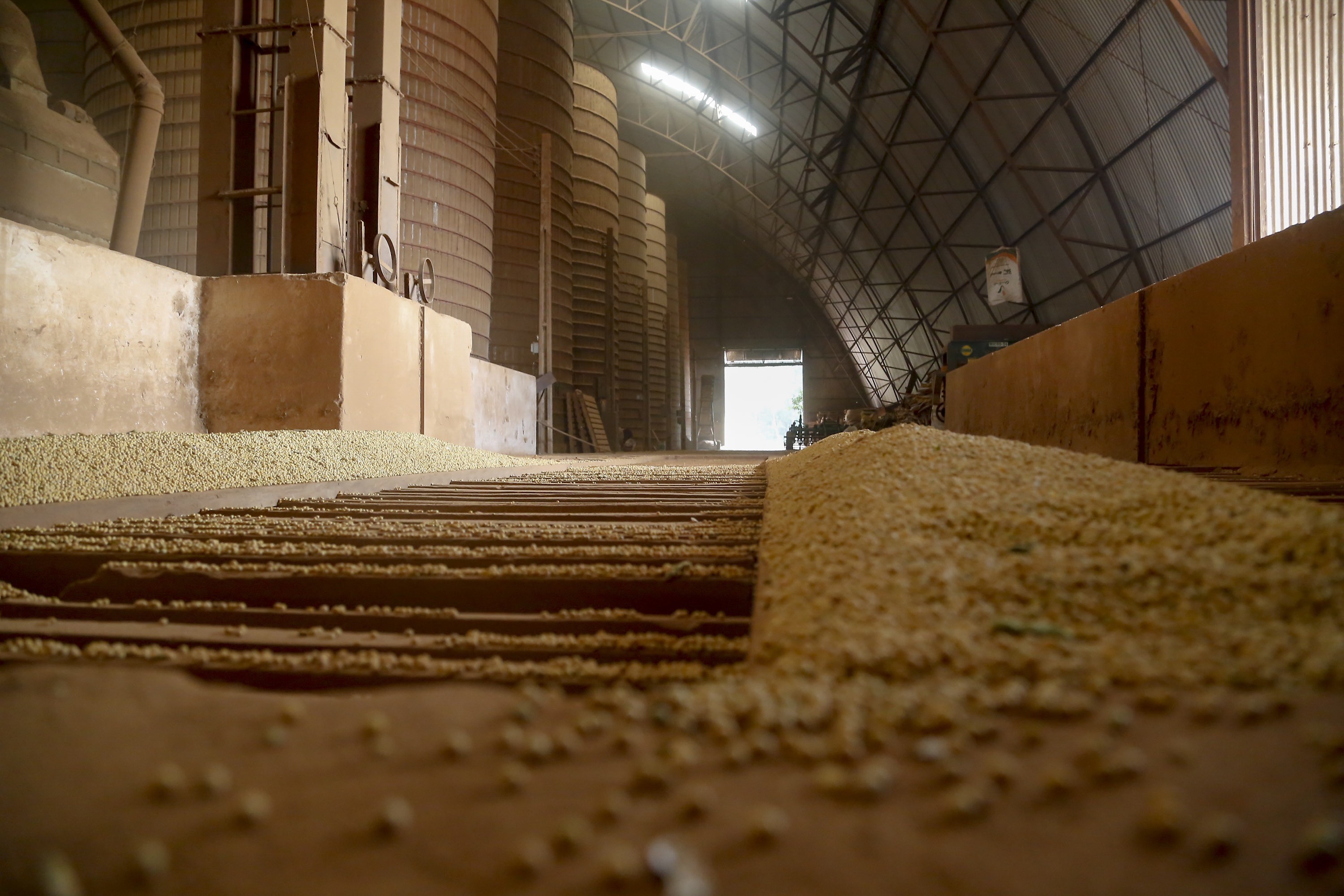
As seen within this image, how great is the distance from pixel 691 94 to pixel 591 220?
6.41 m

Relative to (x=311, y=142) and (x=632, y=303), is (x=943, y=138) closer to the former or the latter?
(x=632, y=303)

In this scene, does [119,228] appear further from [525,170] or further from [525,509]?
[525,170]

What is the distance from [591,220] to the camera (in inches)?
610

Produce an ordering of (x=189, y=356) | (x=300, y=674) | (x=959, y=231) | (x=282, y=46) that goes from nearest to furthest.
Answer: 1. (x=300, y=674)
2. (x=189, y=356)
3. (x=282, y=46)
4. (x=959, y=231)

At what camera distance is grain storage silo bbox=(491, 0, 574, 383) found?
11891 mm

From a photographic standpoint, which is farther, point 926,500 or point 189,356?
point 189,356

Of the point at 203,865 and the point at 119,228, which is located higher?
the point at 119,228

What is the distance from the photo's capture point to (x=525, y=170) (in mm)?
12188

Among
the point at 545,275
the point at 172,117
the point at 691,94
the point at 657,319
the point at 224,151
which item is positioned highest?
the point at 691,94

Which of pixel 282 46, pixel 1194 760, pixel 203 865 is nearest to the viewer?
pixel 203 865

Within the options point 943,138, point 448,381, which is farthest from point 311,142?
point 943,138

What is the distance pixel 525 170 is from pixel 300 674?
40.4 feet

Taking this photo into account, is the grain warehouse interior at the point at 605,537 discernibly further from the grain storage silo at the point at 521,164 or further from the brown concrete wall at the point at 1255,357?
the grain storage silo at the point at 521,164

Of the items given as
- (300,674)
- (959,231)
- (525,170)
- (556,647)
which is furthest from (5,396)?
(959,231)
